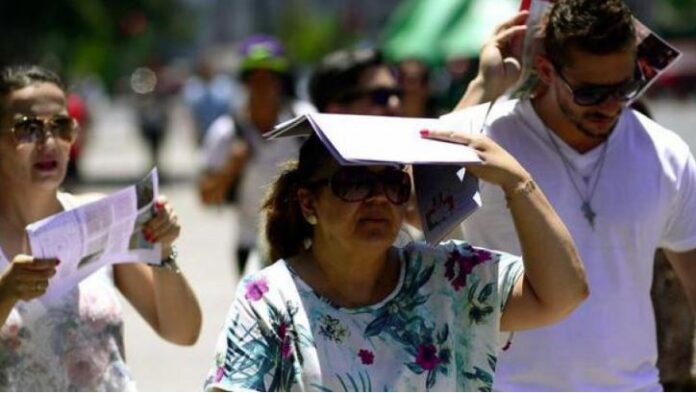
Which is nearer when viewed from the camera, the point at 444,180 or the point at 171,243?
the point at 444,180

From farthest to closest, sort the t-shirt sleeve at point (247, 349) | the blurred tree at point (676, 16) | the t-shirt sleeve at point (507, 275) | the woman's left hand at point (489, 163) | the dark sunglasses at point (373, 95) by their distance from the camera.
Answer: the blurred tree at point (676, 16) < the dark sunglasses at point (373, 95) < the t-shirt sleeve at point (507, 275) < the woman's left hand at point (489, 163) < the t-shirt sleeve at point (247, 349)

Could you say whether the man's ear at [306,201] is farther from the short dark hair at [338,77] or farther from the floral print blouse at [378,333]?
the short dark hair at [338,77]

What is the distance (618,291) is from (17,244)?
155 cm

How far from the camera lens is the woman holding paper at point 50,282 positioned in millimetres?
4695

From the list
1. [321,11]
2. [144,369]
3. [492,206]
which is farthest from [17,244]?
[321,11]

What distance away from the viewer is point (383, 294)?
3.92 metres

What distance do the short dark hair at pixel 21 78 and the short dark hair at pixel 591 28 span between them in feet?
4.45

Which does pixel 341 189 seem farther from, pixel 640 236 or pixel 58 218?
pixel 640 236

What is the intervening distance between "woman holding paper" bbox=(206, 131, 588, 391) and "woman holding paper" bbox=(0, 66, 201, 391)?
906mm

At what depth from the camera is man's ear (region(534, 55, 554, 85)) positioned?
16.0 ft

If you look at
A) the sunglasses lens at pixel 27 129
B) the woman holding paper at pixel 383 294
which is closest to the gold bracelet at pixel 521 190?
the woman holding paper at pixel 383 294

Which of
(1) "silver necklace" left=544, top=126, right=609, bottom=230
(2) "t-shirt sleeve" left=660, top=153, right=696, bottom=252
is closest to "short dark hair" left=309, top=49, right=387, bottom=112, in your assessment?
(1) "silver necklace" left=544, top=126, right=609, bottom=230

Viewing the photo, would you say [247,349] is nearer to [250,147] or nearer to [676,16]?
[250,147]

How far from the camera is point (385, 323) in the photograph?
3.84 m
